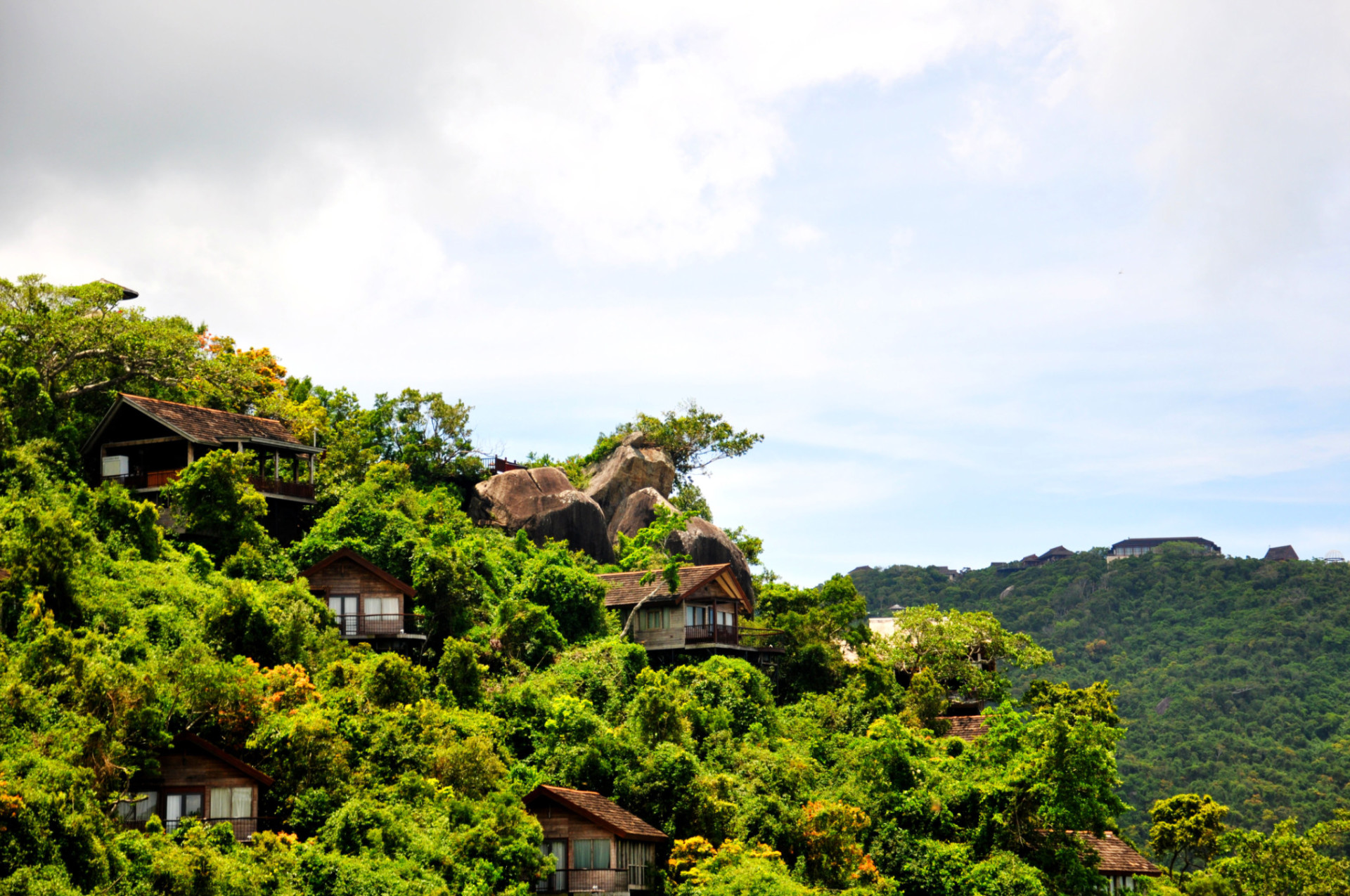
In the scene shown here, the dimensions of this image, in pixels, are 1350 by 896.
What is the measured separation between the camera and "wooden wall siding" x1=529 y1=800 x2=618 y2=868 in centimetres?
3800

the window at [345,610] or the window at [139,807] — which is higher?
the window at [345,610]

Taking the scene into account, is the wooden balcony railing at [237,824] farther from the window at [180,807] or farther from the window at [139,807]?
the window at [139,807]

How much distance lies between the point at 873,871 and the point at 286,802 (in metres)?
18.1

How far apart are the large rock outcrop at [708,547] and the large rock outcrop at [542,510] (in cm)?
358

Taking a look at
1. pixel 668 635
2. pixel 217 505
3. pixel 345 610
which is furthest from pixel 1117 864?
pixel 217 505

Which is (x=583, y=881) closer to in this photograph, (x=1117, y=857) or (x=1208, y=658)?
(x=1117, y=857)

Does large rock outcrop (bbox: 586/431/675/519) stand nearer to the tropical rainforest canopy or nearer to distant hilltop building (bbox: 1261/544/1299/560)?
the tropical rainforest canopy

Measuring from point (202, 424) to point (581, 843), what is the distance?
84.0 feet

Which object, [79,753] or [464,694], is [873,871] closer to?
[464,694]

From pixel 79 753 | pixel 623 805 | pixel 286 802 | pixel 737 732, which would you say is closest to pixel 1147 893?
pixel 737 732

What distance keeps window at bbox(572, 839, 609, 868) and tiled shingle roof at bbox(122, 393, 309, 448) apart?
24.1 metres

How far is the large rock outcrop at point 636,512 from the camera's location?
219 ft

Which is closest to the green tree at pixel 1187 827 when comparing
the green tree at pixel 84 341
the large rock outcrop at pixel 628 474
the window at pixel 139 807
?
the large rock outcrop at pixel 628 474

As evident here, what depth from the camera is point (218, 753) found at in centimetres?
3341
